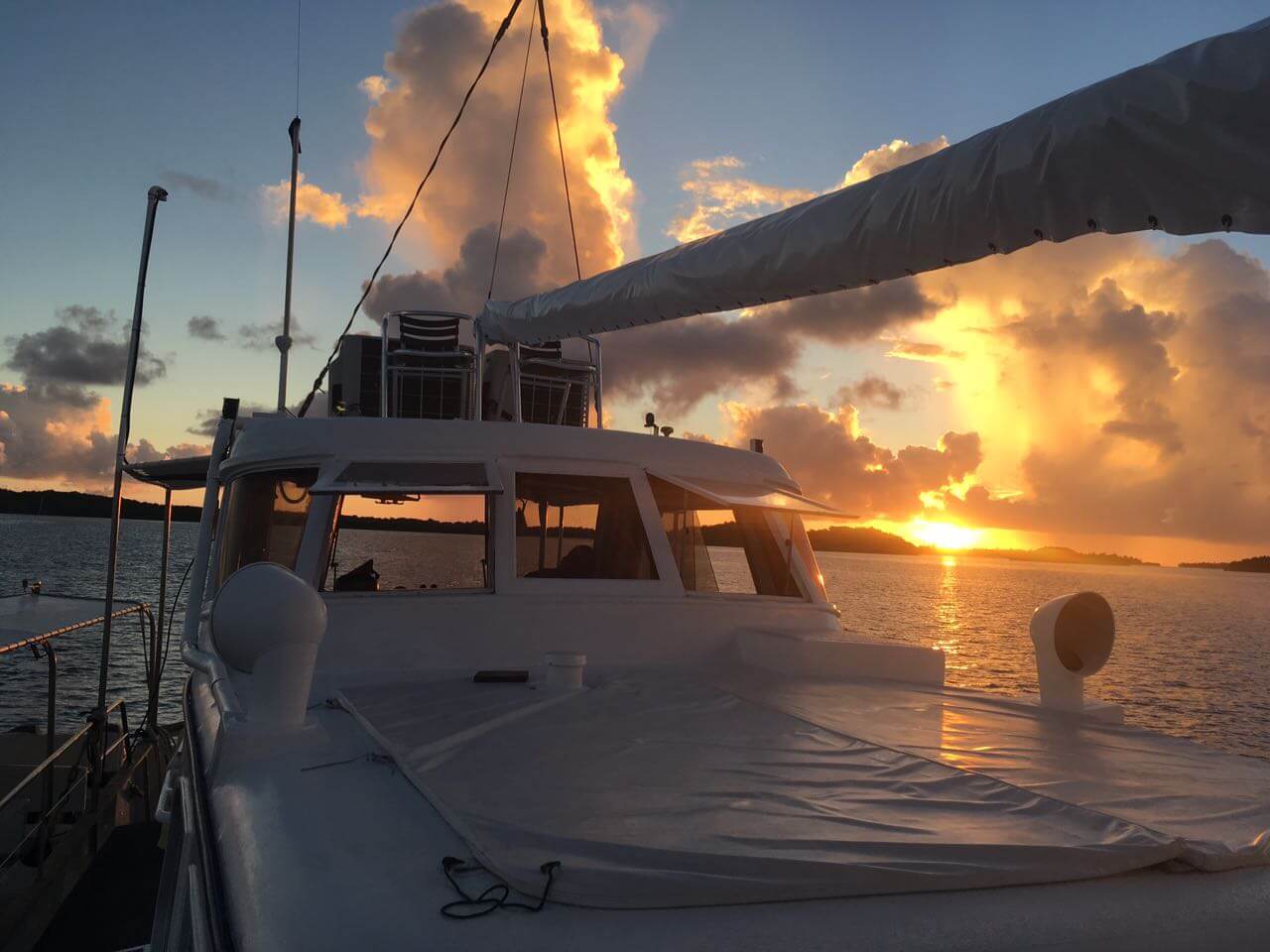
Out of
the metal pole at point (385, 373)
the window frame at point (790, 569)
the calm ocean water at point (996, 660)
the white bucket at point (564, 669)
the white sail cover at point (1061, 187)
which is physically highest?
the metal pole at point (385, 373)

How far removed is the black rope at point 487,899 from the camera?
6.64 ft

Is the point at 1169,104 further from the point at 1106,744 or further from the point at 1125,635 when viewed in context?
the point at 1125,635

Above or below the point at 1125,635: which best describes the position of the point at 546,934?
above

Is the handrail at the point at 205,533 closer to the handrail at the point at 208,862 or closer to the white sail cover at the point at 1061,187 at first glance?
the handrail at the point at 208,862

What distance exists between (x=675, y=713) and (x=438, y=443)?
2.67 metres

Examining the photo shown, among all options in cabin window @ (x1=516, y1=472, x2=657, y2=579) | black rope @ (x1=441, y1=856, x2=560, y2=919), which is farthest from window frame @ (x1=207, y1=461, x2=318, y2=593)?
black rope @ (x1=441, y1=856, x2=560, y2=919)

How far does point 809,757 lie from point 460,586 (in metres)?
2.98

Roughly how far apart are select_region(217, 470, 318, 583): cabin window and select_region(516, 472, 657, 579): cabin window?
1392 mm

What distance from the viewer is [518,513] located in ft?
19.5

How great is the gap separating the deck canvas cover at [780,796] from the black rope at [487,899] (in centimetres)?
2

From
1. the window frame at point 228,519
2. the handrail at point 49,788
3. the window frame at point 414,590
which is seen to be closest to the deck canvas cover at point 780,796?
the window frame at point 414,590

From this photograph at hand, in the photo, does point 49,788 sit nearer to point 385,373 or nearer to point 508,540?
point 385,373

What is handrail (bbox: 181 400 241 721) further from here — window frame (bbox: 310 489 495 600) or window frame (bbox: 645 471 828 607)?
window frame (bbox: 645 471 828 607)

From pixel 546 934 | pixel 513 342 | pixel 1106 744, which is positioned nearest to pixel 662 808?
pixel 546 934
